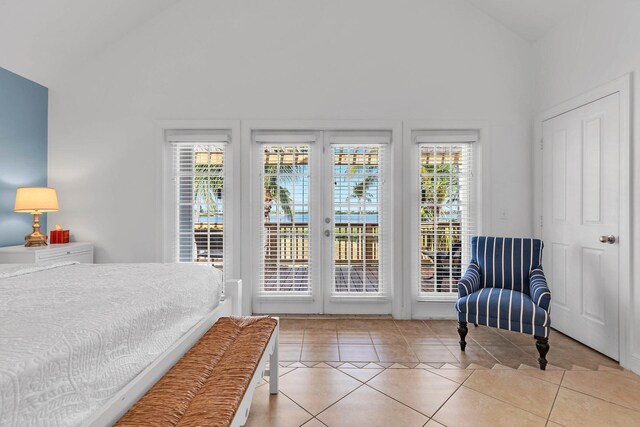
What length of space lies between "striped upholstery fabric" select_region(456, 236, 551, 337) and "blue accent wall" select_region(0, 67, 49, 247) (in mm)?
3974

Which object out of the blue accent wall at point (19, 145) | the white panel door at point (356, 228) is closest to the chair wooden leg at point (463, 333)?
the white panel door at point (356, 228)

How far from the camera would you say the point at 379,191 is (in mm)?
3414

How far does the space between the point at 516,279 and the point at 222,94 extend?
10.6 ft

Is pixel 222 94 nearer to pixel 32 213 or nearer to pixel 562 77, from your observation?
pixel 32 213

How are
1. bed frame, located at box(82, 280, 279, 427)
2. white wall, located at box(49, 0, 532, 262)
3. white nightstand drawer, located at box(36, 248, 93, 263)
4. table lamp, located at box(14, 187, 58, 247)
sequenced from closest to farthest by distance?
bed frame, located at box(82, 280, 279, 427) → white nightstand drawer, located at box(36, 248, 93, 263) → table lamp, located at box(14, 187, 58, 247) → white wall, located at box(49, 0, 532, 262)

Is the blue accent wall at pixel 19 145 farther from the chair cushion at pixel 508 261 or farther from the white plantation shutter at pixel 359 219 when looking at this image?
the chair cushion at pixel 508 261

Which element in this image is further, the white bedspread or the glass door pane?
the glass door pane

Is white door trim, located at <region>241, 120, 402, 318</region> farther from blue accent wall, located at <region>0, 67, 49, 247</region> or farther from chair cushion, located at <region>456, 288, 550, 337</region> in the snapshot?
blue accent wall, located at <region>0, 67, 49, 247</region>

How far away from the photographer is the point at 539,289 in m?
2.43

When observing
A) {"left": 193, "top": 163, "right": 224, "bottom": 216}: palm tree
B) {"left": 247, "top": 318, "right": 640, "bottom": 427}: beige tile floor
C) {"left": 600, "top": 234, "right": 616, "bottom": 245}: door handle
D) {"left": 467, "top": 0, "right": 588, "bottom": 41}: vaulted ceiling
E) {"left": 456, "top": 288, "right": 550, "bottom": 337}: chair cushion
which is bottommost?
{"left": 247, "top": 318, "right": 640, "bottom": 427}: beige tile floor

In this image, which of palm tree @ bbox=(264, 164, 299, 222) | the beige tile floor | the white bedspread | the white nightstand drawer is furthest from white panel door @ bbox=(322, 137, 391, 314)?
the white nightstand drawer

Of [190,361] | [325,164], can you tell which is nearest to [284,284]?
[325,164]

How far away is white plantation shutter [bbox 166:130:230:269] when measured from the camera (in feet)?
11.1

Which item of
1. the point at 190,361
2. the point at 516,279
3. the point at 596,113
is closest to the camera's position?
the point at 190,361
